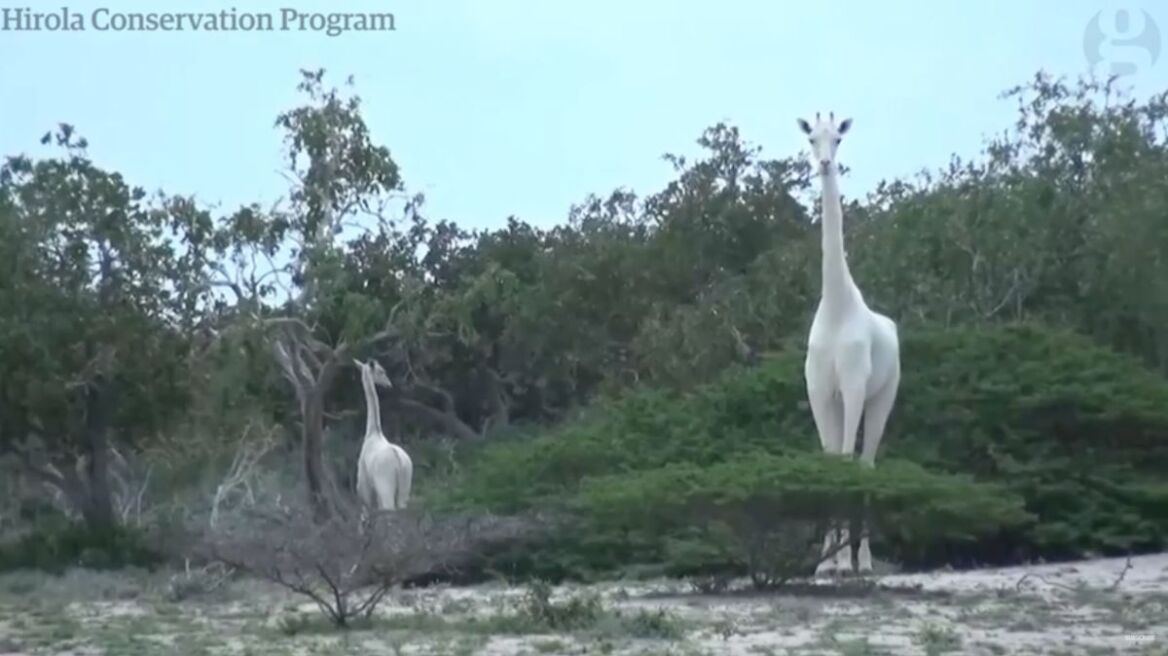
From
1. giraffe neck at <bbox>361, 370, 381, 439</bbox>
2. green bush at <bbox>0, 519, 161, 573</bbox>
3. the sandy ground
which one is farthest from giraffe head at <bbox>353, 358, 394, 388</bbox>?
the sandy ground

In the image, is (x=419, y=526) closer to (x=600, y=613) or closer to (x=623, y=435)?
(x=600, y=613)

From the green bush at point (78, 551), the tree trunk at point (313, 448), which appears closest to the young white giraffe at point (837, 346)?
the green bush at point (78, 551)

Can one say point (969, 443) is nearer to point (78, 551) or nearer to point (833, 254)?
point (833, 254)

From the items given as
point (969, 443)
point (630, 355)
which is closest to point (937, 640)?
point (969, 443)

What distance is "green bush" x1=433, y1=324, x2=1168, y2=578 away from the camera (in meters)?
20.1

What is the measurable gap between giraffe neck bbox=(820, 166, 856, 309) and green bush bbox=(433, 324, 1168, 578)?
1.97 metres

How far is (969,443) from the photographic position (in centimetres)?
2077

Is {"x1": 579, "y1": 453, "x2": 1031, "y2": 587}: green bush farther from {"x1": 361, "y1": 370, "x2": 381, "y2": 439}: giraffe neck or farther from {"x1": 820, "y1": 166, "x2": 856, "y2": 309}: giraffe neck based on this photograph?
{"x1": 361, "y1": 370, "x2": 381, "y2": 439}: giraffe neck

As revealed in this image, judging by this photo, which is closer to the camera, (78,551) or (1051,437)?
(1051,437)

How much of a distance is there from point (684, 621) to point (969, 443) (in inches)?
297

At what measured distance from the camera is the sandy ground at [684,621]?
12.4m

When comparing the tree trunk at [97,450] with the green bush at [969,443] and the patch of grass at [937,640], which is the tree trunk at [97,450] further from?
the patch of grass at [937,640]

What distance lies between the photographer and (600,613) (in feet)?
45.8

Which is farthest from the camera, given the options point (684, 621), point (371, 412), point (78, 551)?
point (371, 412)
